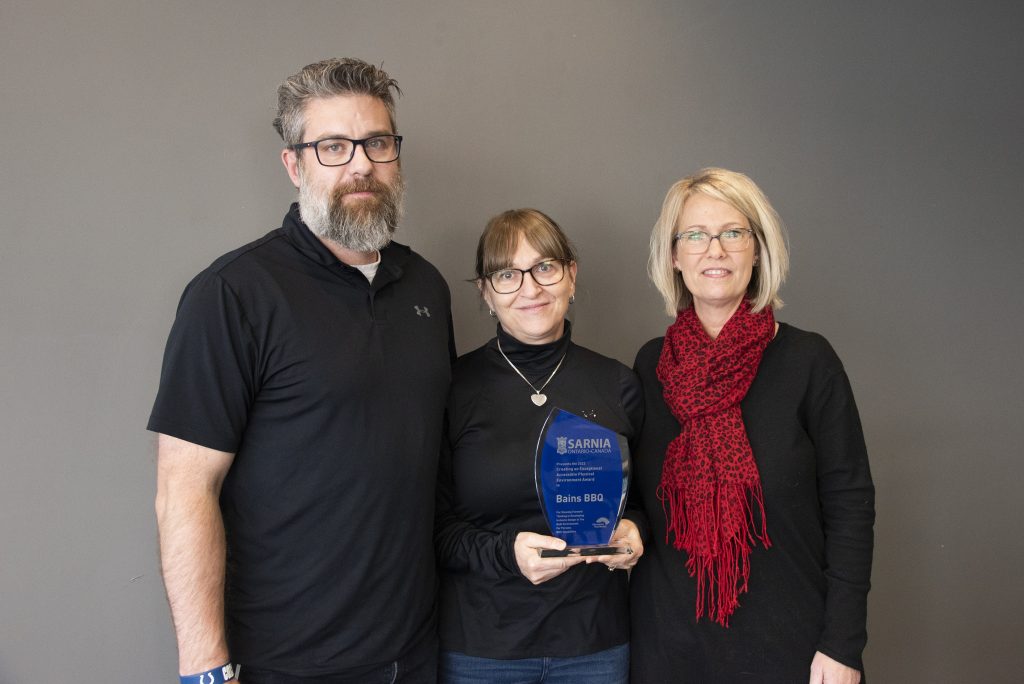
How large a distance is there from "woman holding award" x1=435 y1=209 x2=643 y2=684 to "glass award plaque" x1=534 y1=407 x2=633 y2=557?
4 cm

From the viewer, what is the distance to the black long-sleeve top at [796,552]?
1554 millimetres

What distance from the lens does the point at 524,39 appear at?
7.06 feet

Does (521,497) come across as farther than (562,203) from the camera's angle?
No

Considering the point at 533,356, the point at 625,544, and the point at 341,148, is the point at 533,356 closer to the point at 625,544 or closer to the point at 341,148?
the point at 625,544

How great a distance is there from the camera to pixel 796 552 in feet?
5.16

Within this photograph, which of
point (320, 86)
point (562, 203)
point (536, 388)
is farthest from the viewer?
point (562, 203)

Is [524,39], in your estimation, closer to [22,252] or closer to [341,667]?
[22,252]

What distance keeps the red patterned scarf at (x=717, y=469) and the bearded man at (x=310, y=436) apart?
54 centimetres

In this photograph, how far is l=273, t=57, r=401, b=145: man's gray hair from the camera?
1483 mm

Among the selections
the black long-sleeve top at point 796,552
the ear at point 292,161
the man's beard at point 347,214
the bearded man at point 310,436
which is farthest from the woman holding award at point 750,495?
the ear at point 292,161

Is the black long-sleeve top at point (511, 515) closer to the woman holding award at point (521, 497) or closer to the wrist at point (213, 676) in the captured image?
the woman holding award at point (521, 497)

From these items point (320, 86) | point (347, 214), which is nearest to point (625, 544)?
point (347, 214)

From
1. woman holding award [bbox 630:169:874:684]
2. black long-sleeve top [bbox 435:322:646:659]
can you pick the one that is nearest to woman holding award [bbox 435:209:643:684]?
black long-sleeve top [bbox 435:322:646:659]

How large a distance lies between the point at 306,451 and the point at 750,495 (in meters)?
0.92
